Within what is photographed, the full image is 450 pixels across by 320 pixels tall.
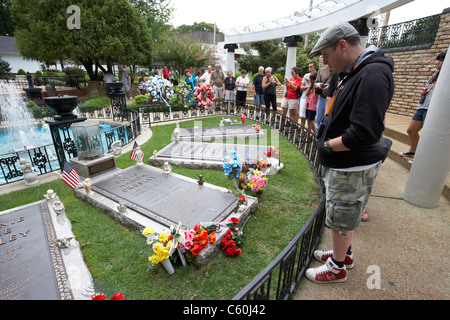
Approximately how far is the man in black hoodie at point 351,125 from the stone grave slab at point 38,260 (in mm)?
2564

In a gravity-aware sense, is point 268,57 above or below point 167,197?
above

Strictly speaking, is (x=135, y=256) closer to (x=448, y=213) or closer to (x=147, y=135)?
(x=448, y=213)

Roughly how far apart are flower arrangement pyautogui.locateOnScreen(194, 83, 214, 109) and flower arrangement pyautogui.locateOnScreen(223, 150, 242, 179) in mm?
5610

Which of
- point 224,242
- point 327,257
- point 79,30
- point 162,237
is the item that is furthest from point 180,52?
point 327,257

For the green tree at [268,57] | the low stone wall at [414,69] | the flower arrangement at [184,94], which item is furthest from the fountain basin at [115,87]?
the green tree at [268,57]

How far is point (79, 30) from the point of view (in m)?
14.1

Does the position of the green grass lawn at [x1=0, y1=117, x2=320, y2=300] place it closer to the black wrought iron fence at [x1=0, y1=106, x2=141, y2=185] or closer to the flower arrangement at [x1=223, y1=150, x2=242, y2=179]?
the flower arrangement at [x1=223, y1=150, x2=242, y2=179]

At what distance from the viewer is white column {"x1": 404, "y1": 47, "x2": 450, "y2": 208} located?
10.3ft

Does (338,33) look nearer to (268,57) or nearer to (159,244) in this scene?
(159,244)

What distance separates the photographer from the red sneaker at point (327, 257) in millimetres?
2484

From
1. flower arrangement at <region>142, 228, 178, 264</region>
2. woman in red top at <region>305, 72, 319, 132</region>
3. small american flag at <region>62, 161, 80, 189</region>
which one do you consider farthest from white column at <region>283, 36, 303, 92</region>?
flower arrangement at <region>142, 228, 178, 264</region>

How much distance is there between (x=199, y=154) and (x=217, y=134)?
5.88 ft

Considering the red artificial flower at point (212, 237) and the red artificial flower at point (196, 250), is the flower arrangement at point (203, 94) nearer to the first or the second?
the red artificial flower at point (212, 237)

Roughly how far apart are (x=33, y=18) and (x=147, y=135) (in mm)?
13605
